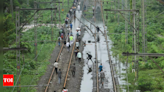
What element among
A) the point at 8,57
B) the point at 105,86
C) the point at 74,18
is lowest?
the point at 105,86

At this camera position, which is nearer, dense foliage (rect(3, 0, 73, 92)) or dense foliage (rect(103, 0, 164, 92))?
dense foliage (rect(103, 0, 164, 92))

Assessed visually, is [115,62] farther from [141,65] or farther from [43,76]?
[43,76]

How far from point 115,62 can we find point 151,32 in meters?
10.7

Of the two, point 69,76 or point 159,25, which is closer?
point 69,76

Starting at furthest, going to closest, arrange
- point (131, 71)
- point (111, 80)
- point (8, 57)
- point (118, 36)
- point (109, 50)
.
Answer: point (118, 36) < point (109, 50) < point (8, 57) < point (131, 71) < point (111, 80)

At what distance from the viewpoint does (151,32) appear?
107 ft

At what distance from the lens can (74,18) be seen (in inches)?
1702

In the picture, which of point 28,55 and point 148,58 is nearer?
point 148,58

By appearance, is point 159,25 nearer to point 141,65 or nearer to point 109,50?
point 109,50

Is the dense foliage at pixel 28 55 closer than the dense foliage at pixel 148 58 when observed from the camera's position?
No

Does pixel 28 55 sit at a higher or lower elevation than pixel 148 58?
higher

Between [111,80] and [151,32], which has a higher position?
[151,32]

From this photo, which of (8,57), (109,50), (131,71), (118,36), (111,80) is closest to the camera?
(111,80)

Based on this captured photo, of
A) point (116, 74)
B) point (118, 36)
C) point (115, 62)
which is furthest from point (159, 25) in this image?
point (116, 74)
